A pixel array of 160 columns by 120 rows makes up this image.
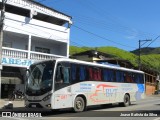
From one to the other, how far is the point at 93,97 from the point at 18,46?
13.0 metres

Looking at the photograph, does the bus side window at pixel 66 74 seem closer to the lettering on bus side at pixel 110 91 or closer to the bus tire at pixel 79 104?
the bus tire at pixel 79 104

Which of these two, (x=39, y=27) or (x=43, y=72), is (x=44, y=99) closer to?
(x=43, y=72)

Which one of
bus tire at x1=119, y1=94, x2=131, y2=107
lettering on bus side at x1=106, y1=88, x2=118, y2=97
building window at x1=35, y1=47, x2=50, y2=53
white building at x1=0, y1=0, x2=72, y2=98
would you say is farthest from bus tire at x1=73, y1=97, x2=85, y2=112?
building window at x1=35, y1=47, x2=50, y2=53

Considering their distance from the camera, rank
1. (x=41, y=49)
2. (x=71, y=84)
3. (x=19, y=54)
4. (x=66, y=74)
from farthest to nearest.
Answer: (x=41, y=49)
(x=19, y=54)
(x=71, y=84)
(x=66, y=74)

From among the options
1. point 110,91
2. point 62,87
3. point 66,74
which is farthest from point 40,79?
point 110,91

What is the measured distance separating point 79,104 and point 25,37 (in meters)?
14.1

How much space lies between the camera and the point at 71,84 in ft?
65.6

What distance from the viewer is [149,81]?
65250 mm

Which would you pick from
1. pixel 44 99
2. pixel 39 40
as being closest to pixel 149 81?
pixel 39 40

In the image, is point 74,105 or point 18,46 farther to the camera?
point 18,46

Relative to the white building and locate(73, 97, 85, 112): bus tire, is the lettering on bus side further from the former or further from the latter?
the white building

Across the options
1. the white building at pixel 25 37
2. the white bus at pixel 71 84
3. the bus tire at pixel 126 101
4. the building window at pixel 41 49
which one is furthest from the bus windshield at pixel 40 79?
the building window at pixel 41 49

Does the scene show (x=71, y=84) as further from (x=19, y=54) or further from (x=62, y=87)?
(x=19, y=54)

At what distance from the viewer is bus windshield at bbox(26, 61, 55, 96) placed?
18719 mm
